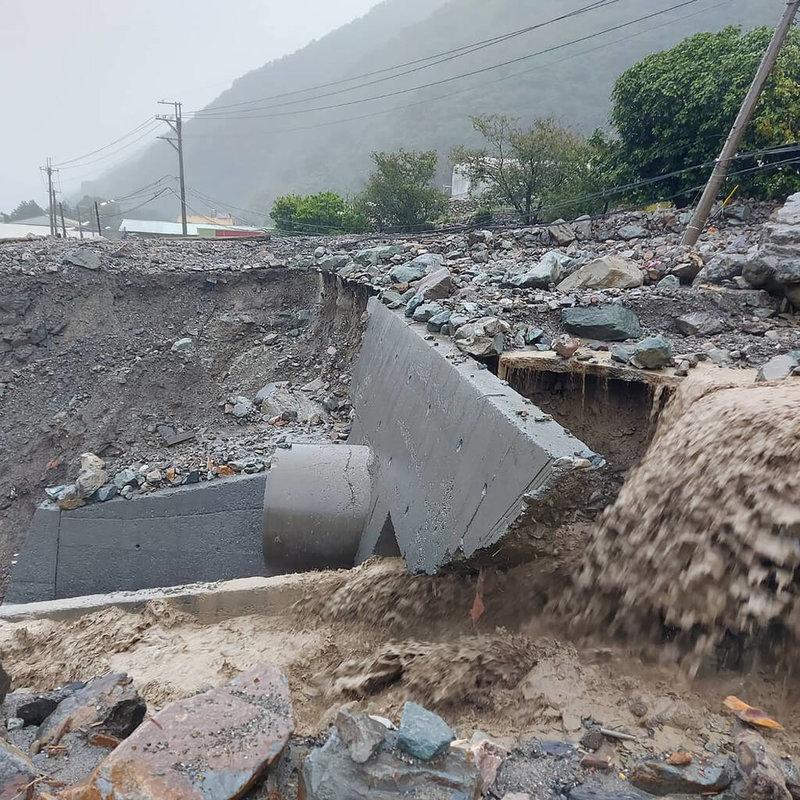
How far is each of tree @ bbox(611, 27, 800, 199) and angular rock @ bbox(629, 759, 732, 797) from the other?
11279 mm

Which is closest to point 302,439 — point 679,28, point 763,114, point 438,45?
point 763,114

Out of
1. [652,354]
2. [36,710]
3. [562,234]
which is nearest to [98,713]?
[36,710]

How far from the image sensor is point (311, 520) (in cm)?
563

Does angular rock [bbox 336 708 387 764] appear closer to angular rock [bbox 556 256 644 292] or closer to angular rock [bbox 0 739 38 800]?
angular rock [bbox 0 739 38 800]

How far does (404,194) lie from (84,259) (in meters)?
11.8

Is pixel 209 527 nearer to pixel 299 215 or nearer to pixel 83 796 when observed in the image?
pixel 83 796

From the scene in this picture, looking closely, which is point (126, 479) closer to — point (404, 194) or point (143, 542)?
point (143, 542)

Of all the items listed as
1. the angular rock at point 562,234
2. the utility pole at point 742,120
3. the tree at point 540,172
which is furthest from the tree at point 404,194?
the utility pole at point 742,120

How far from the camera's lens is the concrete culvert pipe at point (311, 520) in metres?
5.60

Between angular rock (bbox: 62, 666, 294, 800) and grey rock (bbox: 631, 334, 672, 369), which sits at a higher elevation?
grey rock (bbox: 631, 334, 672, 369)

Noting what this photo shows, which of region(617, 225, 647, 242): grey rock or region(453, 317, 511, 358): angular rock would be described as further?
region(617, 225, 647, 242): grey rock

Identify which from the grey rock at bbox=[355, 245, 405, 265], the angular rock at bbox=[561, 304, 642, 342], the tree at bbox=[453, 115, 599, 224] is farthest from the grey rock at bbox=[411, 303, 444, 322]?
the tree at bbox=[453, 115, 599, 224]

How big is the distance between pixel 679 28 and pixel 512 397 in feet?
282

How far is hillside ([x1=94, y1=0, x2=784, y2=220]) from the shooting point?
68500mm
